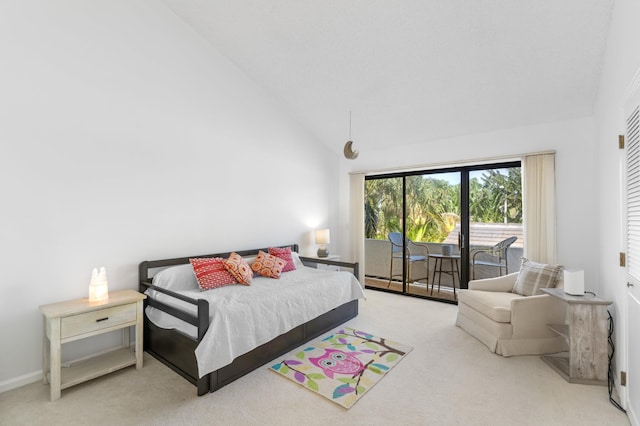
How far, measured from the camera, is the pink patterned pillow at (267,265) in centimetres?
366

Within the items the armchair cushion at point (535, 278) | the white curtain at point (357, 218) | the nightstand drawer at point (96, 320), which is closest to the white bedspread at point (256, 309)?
the nightstand drawer at point (96, 320)

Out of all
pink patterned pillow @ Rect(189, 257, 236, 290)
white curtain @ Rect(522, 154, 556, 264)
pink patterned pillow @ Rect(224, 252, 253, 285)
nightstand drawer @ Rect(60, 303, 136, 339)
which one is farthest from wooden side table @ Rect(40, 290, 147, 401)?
white curtain @ Rect(522, 154, 556, 264)

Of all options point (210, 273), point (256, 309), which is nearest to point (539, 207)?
point (256, 309)

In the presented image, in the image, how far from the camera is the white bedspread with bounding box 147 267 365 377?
223cm

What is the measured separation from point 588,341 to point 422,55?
295 cm

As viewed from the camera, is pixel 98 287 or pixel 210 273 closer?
pixel 98 287

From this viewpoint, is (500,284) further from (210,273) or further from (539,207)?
(210,273)

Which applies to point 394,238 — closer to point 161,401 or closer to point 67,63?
point 161,401

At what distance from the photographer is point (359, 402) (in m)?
2.12

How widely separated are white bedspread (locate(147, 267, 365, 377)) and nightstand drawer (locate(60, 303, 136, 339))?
257 millimetres

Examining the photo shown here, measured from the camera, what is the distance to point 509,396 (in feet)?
7.20

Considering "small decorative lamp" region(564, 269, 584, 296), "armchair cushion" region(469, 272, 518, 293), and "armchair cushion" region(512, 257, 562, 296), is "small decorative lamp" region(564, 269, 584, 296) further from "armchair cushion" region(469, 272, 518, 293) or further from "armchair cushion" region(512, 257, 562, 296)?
"armchair cushion" region(469, 272, 518, 293)

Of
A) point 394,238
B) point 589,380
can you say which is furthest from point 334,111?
point 589,380

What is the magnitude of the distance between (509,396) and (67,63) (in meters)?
4.41
